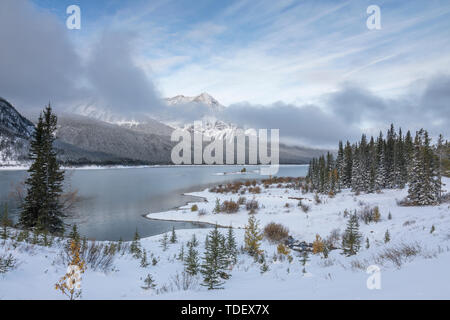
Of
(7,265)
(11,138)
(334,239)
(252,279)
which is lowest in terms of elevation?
(334,239)

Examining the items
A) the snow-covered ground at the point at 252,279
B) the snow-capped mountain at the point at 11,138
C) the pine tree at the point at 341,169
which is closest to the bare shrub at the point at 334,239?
the snow-covered ground at the point at 252,279

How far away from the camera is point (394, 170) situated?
46.2 metres

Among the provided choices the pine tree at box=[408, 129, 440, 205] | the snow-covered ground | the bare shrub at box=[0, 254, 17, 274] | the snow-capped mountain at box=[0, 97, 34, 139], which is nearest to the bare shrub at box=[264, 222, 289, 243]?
the snow-covered ground

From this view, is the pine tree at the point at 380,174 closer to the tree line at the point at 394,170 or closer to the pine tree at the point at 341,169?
the tree line at the point at 394,170

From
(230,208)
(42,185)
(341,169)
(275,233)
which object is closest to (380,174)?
(341,169)

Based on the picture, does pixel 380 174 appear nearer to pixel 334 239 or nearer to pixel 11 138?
pixel 334 239

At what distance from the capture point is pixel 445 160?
95.3 ft

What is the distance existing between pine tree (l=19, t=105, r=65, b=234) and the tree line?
3000 cm

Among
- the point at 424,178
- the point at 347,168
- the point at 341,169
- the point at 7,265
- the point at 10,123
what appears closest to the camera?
the point at 7,265

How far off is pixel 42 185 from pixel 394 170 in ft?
174

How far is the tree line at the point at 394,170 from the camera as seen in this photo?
23.7 metres

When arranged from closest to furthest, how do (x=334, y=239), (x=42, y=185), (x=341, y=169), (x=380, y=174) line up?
(x=334, y=239) → (x=42, y=185) → (x=380, y=174) → (x=341, y=169)
